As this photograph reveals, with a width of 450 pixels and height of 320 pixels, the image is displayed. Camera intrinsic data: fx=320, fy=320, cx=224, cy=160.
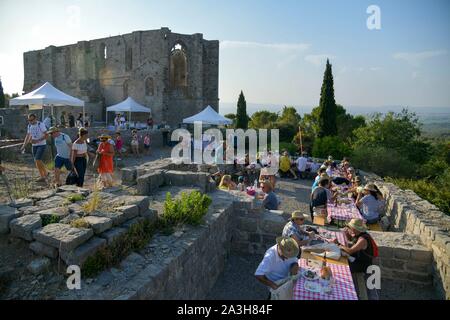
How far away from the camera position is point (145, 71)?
92.6 feet

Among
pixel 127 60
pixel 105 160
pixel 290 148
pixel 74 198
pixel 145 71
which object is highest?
pixel 127 60

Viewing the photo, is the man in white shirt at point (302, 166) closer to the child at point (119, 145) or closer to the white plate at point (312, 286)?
the child at point (119, 145)

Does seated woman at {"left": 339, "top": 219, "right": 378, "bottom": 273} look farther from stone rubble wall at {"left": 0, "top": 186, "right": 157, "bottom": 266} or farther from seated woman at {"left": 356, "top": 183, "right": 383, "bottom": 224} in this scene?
stone rubble wall at {"left": 0, "top": 186, "right": 157, "bottom": 266}

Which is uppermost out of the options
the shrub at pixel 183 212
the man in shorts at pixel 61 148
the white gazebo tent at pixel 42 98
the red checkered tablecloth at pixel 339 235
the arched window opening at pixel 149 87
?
the arched window opening at pixel 149 87

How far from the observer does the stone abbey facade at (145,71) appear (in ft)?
92.8

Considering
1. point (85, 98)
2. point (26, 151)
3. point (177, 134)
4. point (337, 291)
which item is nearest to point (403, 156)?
point (177, 134)

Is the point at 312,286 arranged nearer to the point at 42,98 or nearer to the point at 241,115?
the point at 42,98

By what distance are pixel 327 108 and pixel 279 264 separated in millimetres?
20354

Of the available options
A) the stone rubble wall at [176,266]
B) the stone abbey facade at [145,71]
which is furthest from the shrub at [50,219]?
the stone abbey facade at [145,71]

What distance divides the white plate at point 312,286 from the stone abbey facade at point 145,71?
24.8m

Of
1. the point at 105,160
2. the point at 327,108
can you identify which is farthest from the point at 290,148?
the point at 105,160

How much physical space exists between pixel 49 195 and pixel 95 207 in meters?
1.13

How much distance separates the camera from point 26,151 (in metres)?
11.4
